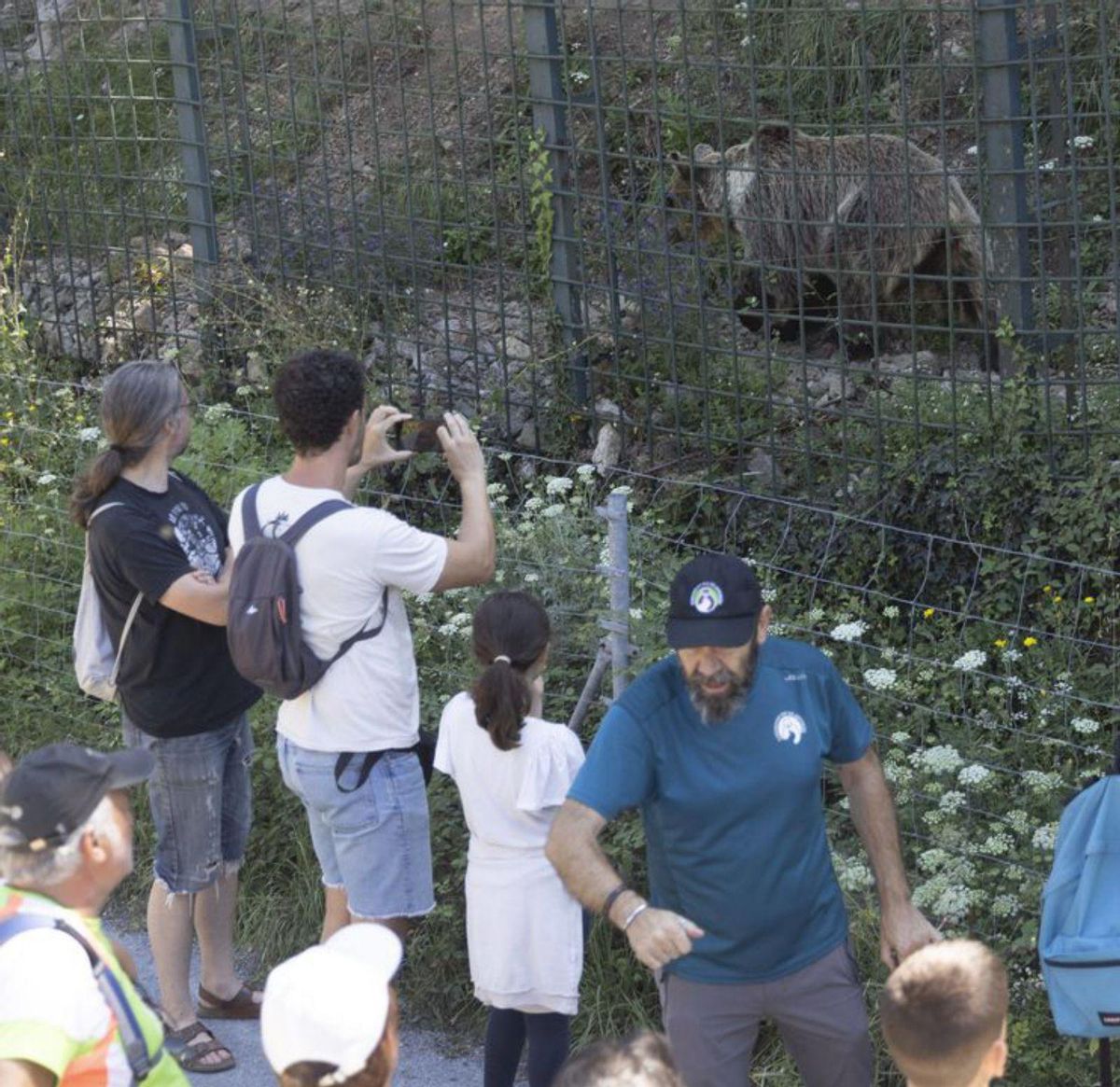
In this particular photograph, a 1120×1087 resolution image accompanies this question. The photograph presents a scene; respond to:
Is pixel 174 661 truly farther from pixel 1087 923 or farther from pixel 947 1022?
pixel 947 1022

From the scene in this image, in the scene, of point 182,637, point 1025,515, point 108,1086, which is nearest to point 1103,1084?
point 108,1086

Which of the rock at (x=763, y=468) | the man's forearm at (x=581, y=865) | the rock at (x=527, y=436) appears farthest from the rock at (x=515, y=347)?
the man's forearm at (x=581, y=865)

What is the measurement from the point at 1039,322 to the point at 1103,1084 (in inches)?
165

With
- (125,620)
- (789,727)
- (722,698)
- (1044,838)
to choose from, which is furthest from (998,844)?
(125,620)

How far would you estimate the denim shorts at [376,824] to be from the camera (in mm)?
4641

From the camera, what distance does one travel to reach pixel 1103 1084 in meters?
3.96

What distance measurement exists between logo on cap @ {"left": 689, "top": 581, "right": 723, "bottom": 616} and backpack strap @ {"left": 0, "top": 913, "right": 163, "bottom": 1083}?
139 cm

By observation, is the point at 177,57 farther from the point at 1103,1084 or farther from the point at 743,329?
the point at 1103,1084

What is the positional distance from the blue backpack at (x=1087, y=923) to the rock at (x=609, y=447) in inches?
169

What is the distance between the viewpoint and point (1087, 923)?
3846mm

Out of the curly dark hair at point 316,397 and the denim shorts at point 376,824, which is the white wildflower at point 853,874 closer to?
the denim shorts at point 376,824

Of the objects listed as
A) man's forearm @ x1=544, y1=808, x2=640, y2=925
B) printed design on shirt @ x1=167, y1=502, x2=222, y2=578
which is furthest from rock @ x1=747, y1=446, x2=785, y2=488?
man's forearm @ x1=544, y1=808, x2=640, y2=925

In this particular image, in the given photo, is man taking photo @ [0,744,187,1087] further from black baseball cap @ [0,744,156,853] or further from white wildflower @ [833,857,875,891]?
white wildflower @ [833,857,875,891]

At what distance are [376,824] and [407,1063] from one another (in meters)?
0.96
